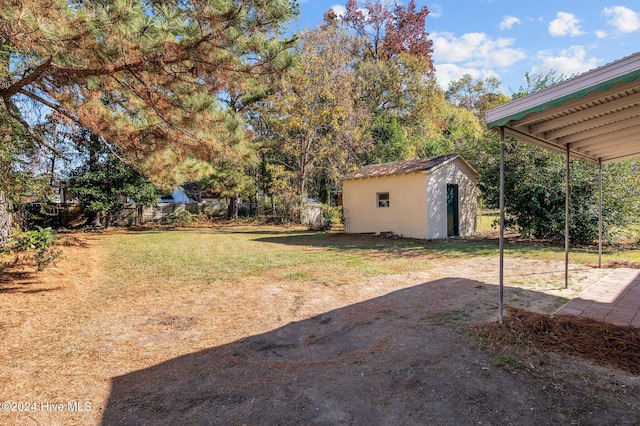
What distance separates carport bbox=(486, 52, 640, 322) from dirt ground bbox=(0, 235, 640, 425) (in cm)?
99

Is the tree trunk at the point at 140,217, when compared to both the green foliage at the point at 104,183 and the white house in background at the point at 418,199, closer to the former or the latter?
the green foliage at the point at 104,183

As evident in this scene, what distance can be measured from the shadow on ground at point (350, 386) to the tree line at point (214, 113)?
4093 mm

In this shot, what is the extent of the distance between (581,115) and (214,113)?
5853 mm

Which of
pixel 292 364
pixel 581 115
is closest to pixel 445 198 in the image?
pixel 581 115

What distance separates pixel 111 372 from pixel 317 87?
610 inches

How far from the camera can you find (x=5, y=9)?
359cm

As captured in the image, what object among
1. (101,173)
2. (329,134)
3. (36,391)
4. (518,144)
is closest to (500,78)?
(329,134)

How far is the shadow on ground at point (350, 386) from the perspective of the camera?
6.95ft

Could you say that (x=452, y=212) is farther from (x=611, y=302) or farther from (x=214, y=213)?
(x=214, y=213)

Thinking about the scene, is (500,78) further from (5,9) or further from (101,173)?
(5,9)

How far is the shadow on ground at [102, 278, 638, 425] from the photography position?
2.12m

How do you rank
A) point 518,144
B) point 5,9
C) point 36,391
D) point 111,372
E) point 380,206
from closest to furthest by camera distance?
point 36,391 → point 111,372 → point 5,9 → point 518,144 → point 380,206

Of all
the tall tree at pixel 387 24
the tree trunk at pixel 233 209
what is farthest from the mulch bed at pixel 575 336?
the tall tree at pixel 387 24

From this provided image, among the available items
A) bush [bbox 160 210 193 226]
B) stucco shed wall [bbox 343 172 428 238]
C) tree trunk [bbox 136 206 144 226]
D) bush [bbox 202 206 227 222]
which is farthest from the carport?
bush [bbox 202 206 227 222]
